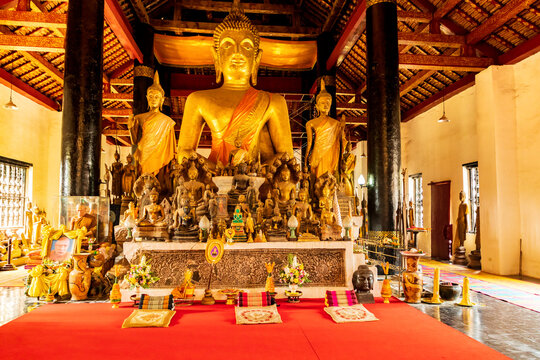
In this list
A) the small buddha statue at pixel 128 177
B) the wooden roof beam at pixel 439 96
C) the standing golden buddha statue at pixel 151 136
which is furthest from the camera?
the wooden roof beam at pixel 439 96

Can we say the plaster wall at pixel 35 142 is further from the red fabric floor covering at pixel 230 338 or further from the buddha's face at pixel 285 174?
the red fabric floor covering at pixel 230 338

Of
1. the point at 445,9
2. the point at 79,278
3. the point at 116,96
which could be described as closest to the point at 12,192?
the point at 116,96

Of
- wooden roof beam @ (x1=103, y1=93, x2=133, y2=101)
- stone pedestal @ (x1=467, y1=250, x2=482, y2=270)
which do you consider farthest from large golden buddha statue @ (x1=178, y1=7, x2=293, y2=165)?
wooden roof beam @ (x1=103, y1=93, x2=133, y2=101)

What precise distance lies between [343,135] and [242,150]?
6.86 ft

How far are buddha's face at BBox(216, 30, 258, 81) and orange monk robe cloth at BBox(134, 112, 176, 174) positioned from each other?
1.52m

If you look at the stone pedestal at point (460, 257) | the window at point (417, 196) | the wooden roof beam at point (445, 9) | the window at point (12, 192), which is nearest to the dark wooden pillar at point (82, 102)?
the window at point (12, 192)

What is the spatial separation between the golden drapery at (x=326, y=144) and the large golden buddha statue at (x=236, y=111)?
562mm

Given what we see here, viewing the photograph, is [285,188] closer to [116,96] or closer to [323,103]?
[323,103]

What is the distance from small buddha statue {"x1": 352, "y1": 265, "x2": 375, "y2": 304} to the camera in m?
5.04

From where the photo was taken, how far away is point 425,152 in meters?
13.6

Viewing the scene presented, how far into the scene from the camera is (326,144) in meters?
7.59

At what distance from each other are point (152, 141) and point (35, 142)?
8835 millimetres

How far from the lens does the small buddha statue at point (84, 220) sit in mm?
6398

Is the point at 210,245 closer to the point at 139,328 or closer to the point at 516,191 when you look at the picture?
the point at 139,328
